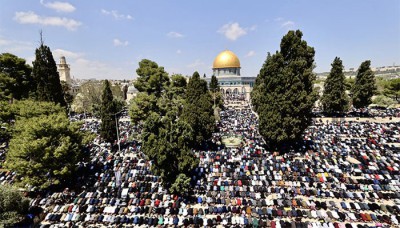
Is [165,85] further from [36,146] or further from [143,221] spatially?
[143,221]

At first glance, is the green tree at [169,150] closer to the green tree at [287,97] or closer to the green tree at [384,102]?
the green tree at [287,97]

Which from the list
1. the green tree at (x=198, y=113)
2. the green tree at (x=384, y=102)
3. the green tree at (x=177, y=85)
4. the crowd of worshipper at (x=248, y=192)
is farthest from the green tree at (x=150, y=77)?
the green tree at (x=384, y=102)

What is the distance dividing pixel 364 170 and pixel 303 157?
6.17m

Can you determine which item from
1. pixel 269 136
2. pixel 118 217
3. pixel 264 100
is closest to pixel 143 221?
pixel 118 217

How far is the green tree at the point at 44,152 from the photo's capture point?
1975 centimetres

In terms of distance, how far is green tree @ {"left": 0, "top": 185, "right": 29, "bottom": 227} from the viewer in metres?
15.4

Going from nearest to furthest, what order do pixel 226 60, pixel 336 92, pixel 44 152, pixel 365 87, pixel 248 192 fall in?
pixel 248 192 < pixel 44 152 < pixel 336 92 < pixel 365 87 < pixel 226 60

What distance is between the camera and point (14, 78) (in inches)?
1177

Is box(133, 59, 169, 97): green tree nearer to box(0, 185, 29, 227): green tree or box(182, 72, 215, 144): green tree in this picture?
box(182, 72, 215, 144): green tree

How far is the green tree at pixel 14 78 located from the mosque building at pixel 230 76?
252 feet

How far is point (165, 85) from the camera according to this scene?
3500cm

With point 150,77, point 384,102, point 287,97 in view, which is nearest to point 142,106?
point 150,77

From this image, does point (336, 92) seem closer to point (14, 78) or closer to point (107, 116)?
point (107, 116)

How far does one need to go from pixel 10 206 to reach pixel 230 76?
92226 millimetres
